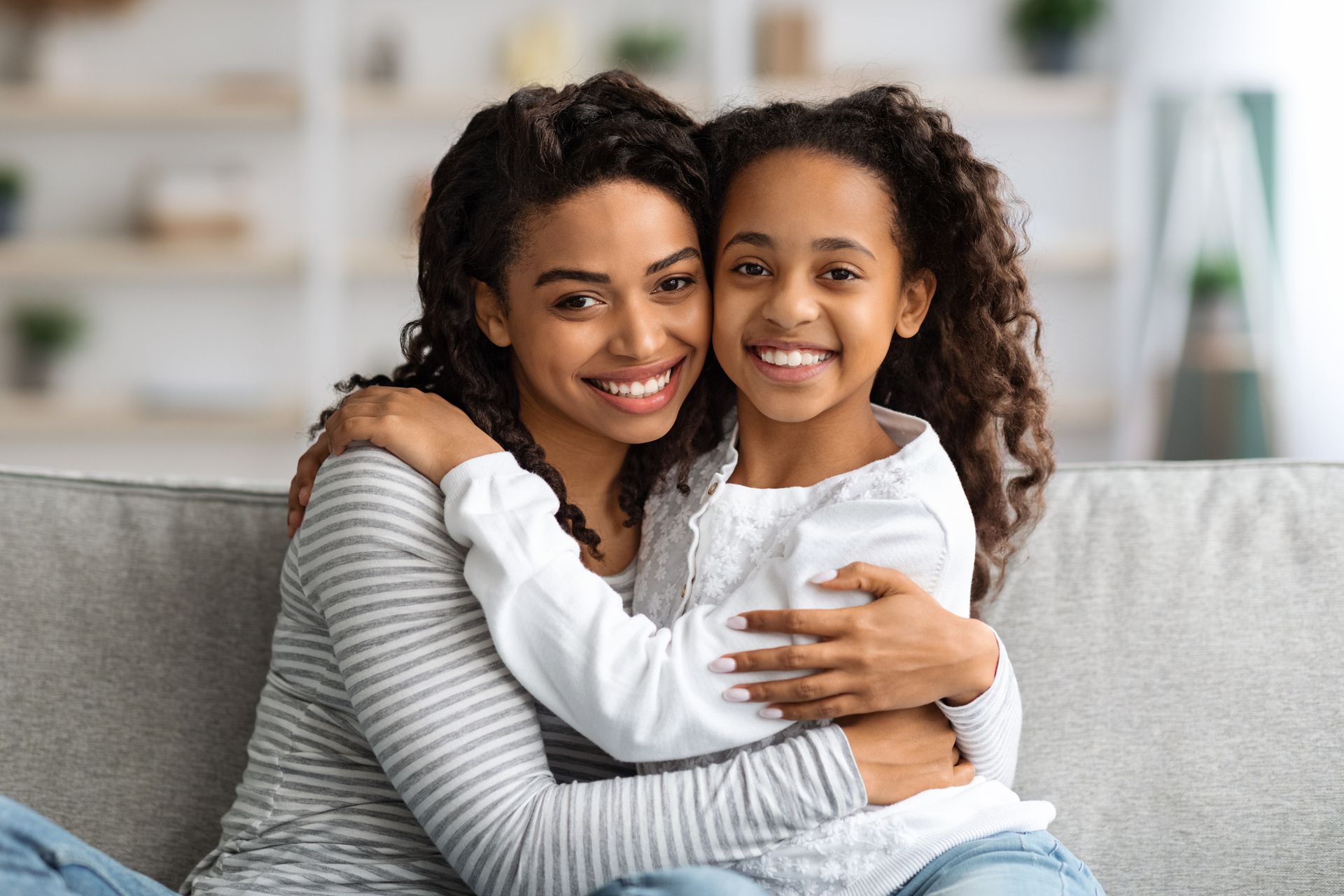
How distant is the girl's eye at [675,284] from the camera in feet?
4.54

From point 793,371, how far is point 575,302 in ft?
0.81

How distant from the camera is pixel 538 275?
136cm

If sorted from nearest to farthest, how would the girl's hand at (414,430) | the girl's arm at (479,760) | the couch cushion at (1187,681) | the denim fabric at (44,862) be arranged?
1. the denim fabric at (44,862)
2. the girl's arm at (479,760)
3. the girl's hand at (414,430)
4. the couch cushion at (1187,681)

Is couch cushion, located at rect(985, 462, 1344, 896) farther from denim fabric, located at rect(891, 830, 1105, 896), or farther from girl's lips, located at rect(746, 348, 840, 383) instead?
girl's lips, located at rect(746, 348, 840, 383)

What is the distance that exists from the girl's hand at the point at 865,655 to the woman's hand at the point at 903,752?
3 cm

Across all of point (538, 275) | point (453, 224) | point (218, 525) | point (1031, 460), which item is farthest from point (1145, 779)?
point (218, 525)

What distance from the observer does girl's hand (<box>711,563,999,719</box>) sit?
46.1 inches

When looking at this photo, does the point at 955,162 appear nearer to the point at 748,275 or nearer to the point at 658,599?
the point at 748,275

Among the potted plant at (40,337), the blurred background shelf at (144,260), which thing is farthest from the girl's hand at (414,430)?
the potted plant at (40,337)

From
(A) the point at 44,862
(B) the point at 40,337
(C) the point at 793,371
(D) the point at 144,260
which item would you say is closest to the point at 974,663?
(C) the point at 793,371

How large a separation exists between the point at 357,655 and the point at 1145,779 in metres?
0.94

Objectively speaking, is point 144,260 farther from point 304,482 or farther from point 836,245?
point 836,245

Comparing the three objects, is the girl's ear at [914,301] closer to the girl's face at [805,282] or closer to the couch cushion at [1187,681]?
the girl's face at [805,282]

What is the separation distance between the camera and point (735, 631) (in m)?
1.19
